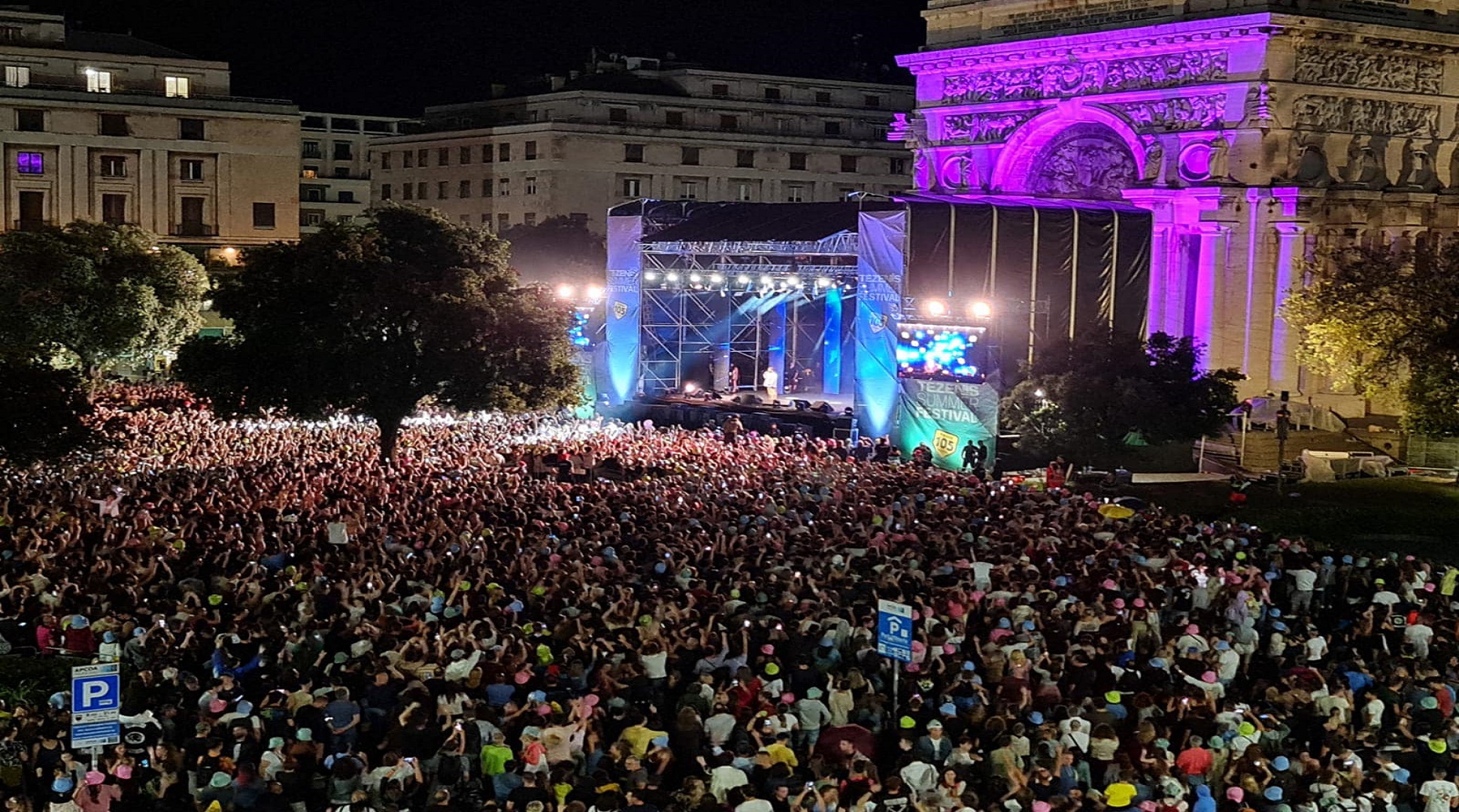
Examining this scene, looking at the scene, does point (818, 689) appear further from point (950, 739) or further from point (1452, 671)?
point (1452, 671)

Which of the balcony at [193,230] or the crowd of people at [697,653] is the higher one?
the balcony at [193,230]

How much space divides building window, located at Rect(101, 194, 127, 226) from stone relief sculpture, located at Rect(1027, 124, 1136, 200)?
40375 mm

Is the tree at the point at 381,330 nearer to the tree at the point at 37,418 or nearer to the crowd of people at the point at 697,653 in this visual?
the tree at the point at 37,418

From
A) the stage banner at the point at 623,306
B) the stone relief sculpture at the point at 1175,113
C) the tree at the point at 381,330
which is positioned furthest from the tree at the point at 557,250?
the tree at the point at 381,330

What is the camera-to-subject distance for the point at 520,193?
8531 centimetres

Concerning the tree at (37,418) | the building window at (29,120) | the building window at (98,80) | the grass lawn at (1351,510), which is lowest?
the grass lawn at (1351,510)

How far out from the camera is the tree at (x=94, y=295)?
47.9 m

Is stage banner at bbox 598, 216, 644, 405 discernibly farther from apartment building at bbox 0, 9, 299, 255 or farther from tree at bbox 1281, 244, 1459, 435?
apartment building at bbox 0, 9, 299, 255

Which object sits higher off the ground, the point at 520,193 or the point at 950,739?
the point at 520,193

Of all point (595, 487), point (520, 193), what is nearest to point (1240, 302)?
point (595, 487)

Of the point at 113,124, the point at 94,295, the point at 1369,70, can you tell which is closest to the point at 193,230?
the point at 113,124

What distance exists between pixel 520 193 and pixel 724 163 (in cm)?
1039

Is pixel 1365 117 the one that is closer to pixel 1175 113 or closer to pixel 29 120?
pixel 1175 113

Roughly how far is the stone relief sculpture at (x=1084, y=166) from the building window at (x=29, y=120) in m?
42.1
